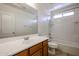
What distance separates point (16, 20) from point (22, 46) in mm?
567

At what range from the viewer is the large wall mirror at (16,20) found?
3.81 ft

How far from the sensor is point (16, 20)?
1414 mm

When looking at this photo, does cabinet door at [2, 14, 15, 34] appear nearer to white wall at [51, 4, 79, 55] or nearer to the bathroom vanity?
the bathroom vanity

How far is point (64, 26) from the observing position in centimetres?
143

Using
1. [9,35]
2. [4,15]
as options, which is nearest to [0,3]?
[4,15]

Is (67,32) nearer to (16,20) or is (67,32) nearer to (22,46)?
(22,46)

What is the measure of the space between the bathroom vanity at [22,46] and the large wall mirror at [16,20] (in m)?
0.12

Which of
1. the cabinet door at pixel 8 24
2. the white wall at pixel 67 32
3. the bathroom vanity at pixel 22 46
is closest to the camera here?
the bathroom vanity at pixel 22 46

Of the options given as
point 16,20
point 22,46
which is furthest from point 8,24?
point 22,46

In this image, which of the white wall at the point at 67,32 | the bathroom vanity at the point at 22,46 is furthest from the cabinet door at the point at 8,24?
the white wall at the point at 67,32

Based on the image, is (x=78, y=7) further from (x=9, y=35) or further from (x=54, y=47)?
(x=9, y=35)

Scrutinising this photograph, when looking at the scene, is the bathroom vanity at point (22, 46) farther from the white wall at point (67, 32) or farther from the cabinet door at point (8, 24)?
the white wall at point (67, 32)

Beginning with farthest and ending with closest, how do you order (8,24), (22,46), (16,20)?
(16,20) < (8,24) < (22,46)

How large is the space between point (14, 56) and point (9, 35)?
0.52m
